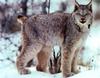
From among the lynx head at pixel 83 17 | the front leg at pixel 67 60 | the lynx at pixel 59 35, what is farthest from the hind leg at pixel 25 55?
the lynx head at pixel 83 17

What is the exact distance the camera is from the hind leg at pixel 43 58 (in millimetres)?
2850

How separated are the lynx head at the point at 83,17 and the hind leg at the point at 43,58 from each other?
0.32m

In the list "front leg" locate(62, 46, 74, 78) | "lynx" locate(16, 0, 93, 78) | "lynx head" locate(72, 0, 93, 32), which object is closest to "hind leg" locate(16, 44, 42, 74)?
"lynx" locate(16, 0, 93, 78)

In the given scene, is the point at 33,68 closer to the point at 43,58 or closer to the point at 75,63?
the point at 43,58

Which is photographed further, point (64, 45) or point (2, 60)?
point (2, 60)

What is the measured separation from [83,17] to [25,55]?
19.2 inches

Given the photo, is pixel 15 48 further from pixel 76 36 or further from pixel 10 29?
pixel 76 36

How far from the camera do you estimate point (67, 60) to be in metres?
2.67

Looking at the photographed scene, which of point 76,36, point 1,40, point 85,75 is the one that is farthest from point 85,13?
point 1,40

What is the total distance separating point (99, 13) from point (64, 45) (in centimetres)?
66

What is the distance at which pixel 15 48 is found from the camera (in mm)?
3146

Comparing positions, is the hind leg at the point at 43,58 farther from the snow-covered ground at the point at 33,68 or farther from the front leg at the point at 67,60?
the front leg at the point at 67,60

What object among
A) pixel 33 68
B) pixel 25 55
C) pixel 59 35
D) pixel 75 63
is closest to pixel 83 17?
pixel 59 35

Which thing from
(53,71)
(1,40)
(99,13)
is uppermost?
(99,13)
